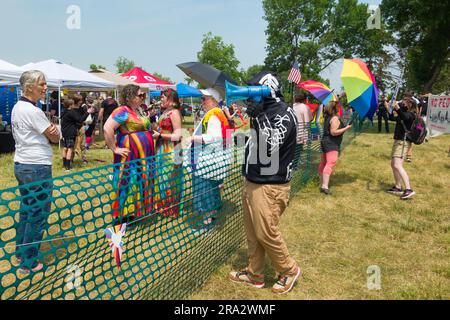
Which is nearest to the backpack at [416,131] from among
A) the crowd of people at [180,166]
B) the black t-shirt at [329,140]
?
the black t-shirt at [329,140]

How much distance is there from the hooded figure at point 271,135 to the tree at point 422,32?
2222 cm

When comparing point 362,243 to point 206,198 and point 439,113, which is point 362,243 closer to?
point 206,198

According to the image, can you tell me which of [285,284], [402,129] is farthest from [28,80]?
[402,129]

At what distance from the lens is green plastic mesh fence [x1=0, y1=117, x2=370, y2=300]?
262 cm

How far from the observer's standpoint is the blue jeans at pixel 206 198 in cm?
386

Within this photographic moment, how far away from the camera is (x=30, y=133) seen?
318cm

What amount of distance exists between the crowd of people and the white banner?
12.4 m

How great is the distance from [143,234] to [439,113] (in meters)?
15.0

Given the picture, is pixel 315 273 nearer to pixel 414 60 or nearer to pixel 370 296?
pixel 370 296

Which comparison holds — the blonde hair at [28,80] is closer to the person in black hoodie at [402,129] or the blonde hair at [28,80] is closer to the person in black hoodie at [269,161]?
the person in black hoodie at [269,161]

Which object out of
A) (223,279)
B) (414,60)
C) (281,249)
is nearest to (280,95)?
(281,249)

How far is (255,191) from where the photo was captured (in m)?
2.96

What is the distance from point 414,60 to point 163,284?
29941 millimetres

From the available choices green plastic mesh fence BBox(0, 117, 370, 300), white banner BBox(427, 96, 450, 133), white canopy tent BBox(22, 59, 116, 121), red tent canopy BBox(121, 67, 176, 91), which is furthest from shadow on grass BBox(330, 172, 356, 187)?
red tent canopy BBox(121, 67, 176, 91)
